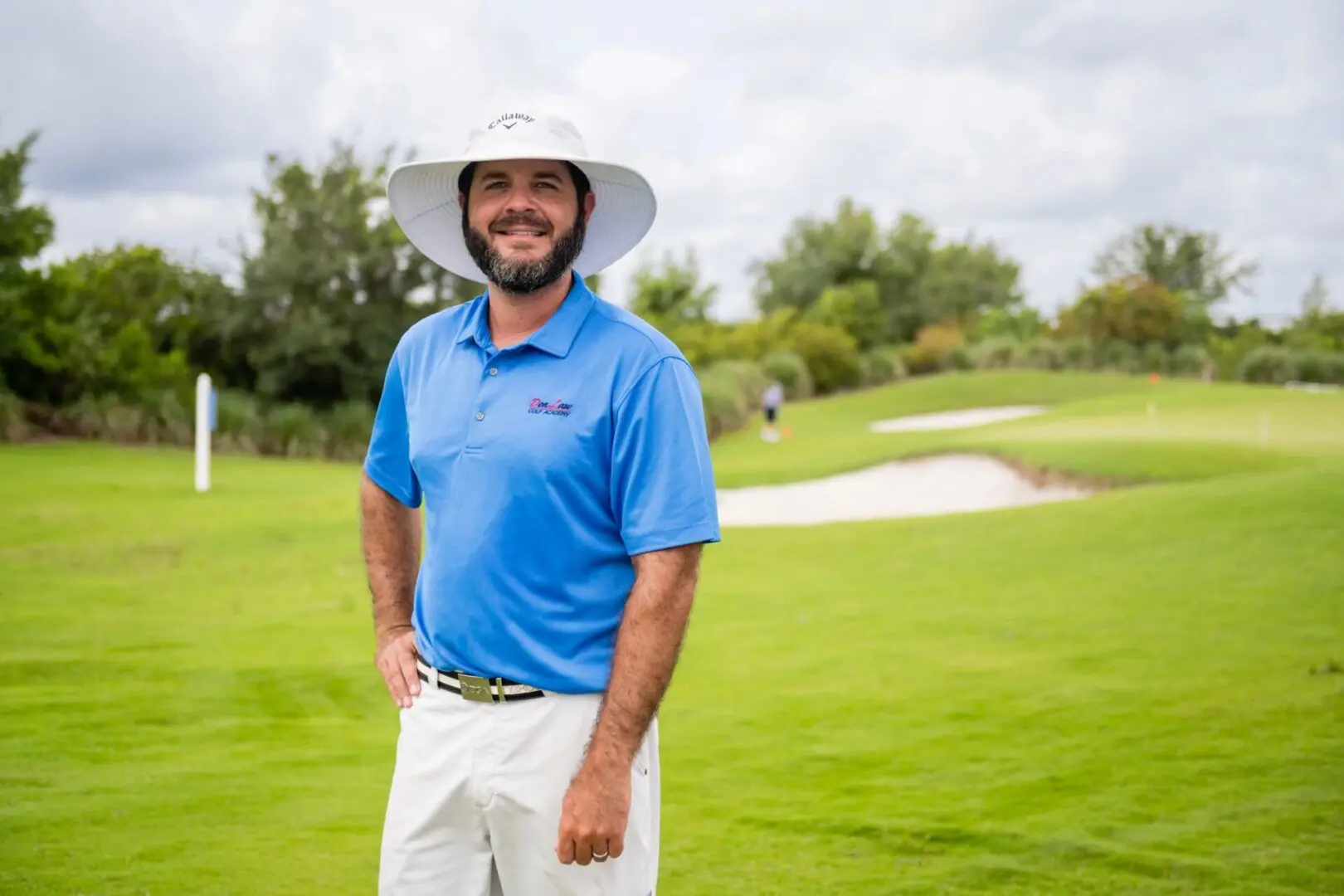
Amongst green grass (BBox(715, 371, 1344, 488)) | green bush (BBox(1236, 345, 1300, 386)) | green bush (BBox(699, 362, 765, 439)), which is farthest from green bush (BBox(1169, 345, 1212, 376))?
green bush (BBox(699, 362, 765, 439))

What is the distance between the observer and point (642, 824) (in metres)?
2.40

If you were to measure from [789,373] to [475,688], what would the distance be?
42.1 metres

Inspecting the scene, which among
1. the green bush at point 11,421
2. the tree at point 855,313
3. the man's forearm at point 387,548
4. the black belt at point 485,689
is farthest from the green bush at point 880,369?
the black belt at point 485,689

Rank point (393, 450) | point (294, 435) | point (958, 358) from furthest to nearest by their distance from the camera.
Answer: point (958, 358) → point (294, 435) → point (393, 450)

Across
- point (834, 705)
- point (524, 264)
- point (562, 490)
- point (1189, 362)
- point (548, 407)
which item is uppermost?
point (1189, 362)

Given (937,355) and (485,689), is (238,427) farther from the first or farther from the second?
(937,355)

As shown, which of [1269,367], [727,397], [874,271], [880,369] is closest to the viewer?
[727,397]

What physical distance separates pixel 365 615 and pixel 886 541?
529 centimetres

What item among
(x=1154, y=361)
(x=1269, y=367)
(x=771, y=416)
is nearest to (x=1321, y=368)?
(x=1269, y=367)

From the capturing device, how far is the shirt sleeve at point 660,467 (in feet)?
7.57

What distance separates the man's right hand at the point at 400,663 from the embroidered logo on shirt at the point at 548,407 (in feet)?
1.98

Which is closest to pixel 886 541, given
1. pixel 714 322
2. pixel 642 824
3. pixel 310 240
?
pixel 642 824

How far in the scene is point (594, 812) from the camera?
90.4 inches

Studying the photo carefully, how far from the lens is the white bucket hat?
2.49 metres
